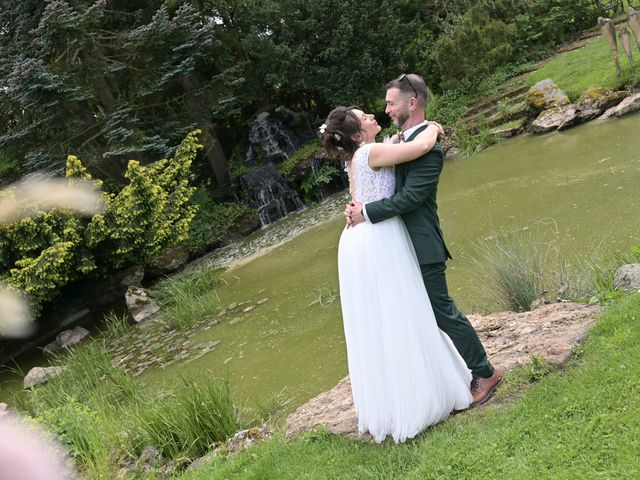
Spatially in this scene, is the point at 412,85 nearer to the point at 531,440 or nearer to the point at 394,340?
the point at 394,340

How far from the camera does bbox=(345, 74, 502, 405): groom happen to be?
3447mm

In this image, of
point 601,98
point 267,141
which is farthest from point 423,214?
point 267,141

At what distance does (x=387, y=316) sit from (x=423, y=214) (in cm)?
66

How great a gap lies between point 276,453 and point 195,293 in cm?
729

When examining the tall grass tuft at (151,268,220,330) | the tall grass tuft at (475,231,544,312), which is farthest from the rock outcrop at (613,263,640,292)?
the tall grass tuft at (151,268,220,330)

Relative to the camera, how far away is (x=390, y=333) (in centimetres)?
344

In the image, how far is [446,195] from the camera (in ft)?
40.4

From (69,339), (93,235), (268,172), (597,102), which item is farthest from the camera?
(268,172)

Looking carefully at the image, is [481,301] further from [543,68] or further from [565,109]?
[543,68]

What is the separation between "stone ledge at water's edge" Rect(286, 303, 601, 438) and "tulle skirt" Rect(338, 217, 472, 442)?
497 millimetres

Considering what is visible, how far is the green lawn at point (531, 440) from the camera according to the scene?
2.71 m

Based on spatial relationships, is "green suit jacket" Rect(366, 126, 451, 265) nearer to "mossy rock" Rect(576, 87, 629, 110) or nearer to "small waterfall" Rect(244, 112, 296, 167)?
"mossy rock" Rect(576, 87, 629, 110)

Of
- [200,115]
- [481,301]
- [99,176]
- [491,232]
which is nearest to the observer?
[481,301]

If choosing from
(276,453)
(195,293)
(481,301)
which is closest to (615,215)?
(481,301)
